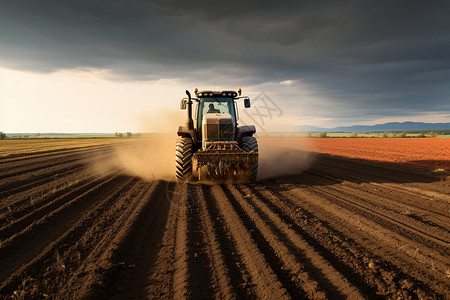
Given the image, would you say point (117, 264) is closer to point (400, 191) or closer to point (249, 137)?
point (249, 137)

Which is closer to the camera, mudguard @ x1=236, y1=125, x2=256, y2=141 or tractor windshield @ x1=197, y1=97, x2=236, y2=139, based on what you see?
mudguard @ x1=236, y1=125, x2=256, y2=141

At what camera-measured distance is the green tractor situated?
765 cm

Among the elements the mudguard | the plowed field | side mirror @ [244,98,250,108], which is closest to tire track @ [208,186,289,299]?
the plowed field

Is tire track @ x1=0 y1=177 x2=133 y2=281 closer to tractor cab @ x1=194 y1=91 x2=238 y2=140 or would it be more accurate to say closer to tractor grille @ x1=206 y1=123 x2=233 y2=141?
tractor grille @ x1=206 y1=123 x2=233 y2=141

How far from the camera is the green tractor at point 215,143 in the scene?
7.65 m

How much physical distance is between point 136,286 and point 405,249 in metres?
3.82

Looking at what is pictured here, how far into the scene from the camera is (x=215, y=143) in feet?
26.6

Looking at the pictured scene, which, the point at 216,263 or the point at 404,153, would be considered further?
the point at 404,153

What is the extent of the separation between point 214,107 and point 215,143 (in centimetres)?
207

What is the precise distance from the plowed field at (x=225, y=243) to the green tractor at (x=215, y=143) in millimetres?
830

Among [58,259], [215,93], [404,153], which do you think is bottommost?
[404,153]

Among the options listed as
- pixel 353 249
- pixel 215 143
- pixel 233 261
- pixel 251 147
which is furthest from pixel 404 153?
pixel 233 261

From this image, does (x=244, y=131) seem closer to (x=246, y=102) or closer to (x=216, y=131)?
(x=246, y=102)

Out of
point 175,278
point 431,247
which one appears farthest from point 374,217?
point 175,278
